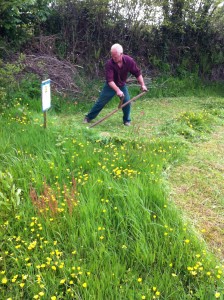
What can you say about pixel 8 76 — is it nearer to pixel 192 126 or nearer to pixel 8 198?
pixel 192 126

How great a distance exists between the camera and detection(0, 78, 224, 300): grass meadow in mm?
2191

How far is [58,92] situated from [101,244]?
230 inches

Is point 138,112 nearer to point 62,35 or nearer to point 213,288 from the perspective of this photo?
point 62,35

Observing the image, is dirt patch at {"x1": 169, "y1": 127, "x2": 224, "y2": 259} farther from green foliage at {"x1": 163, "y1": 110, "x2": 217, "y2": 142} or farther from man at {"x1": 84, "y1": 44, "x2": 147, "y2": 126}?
man at {"x1": 84, "y1": 44, "x2": 147, "y2": 126}

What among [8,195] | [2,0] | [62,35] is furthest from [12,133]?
[62,35]

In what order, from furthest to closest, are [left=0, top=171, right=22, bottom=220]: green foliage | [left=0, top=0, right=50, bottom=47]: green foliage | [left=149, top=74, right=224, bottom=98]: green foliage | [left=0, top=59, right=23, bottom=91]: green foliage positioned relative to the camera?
[left=149, top=74, right=224, bottom=98]: green foliage → [left=0, top=0, right=50, bottom=47]: green foliage → [left=0, top=59, right=23, bottom=91]: green foliage → [left=0, top=171, right=22, bottom=220]: green foliage

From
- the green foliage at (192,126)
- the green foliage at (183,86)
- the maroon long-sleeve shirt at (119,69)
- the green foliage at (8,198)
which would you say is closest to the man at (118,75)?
the maroon long-sleeve shirt at (119,69)

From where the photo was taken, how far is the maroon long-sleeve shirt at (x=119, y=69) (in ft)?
18.8

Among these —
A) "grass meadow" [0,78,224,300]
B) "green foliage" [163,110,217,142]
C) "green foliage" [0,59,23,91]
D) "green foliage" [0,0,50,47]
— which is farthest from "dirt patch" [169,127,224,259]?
"green foliage" [0,0,50,47]

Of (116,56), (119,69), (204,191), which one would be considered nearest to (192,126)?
(119,69)

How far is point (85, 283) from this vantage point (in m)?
2.10

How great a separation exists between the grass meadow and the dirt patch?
0.17 m

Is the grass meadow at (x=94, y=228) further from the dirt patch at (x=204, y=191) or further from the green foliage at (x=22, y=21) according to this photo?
the green foliage at (x=22, y=21)

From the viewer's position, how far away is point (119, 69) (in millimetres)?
5844
